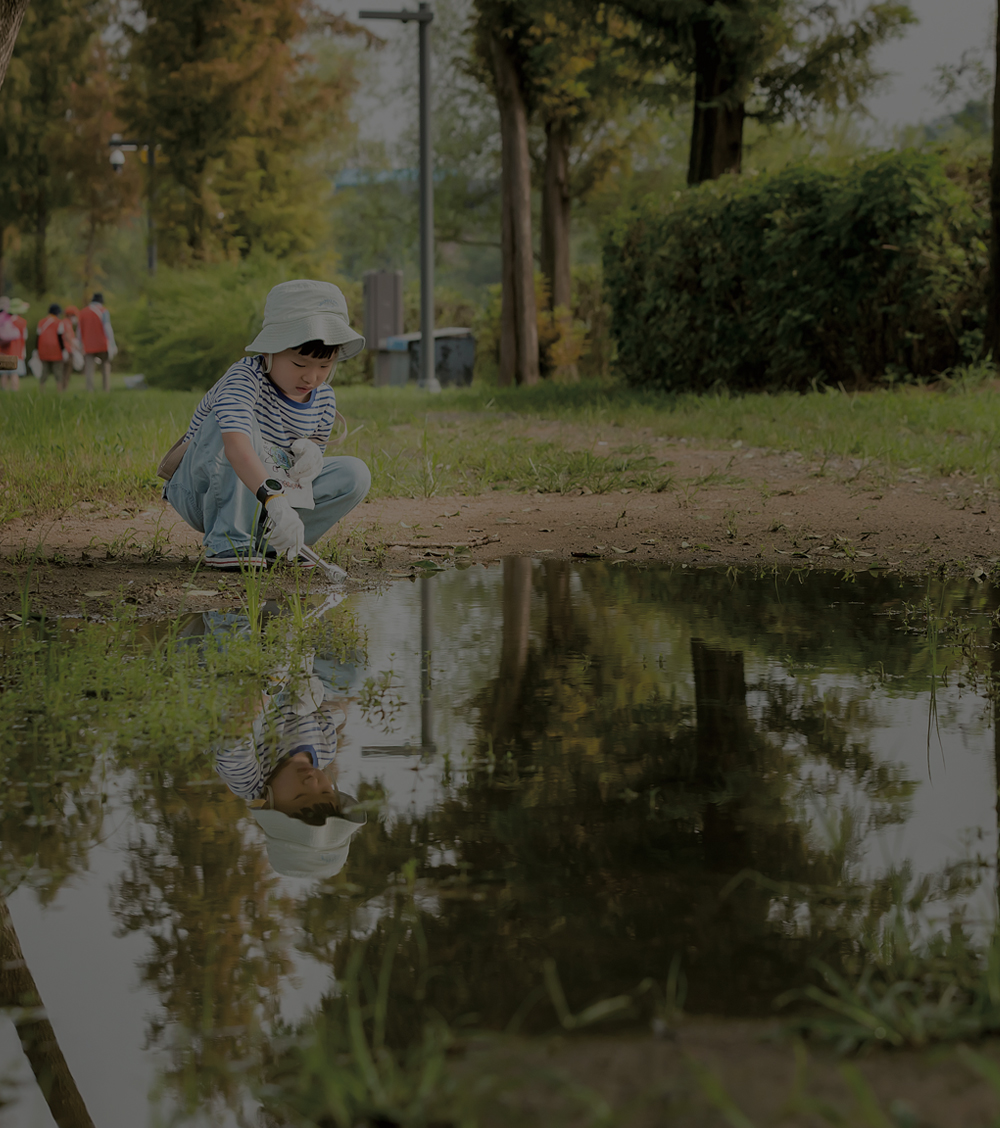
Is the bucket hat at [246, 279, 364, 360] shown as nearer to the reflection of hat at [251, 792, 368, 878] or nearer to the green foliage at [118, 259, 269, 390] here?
the reflection of hat at [251, 792, 368, 878]

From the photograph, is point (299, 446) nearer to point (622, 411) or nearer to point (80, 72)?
point (622, 411)

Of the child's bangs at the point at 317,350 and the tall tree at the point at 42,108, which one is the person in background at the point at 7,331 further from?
the tall tree at the point at 42,108

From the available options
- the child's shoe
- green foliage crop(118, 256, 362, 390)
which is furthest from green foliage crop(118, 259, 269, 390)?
the child's shoe

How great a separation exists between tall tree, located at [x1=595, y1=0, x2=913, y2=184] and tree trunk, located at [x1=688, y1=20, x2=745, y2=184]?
0.01 metres

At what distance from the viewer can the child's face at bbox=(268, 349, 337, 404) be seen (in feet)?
17.3

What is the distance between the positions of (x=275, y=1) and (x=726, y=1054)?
3299 centimetres

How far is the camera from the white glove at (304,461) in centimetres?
542

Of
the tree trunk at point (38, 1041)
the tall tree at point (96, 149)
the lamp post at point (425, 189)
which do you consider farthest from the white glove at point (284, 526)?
the tall tree at point (96, 149)

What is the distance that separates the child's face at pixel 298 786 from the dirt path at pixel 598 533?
1.91 m

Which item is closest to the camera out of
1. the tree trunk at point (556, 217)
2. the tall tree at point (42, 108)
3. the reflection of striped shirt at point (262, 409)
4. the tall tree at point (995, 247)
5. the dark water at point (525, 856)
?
the dark water at point (525, 856)

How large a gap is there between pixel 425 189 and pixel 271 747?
1992 centimetres

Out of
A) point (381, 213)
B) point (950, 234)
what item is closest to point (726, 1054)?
point (950, 234)

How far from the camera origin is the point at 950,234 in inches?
551

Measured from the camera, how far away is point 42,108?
4359 cm
